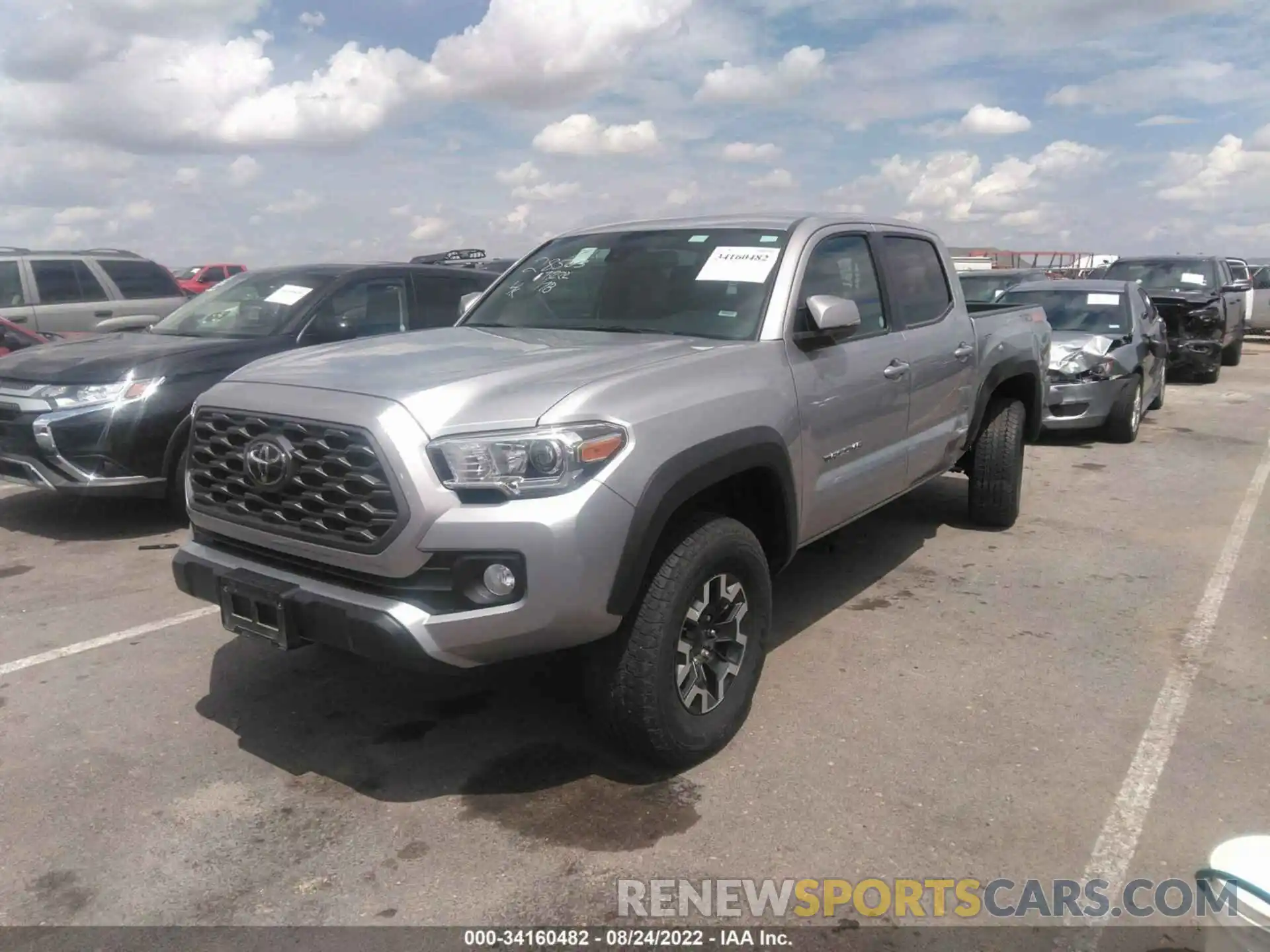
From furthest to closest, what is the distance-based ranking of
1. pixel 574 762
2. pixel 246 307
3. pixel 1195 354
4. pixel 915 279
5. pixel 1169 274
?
pixel 1169 274 < pixel 1195 354 < pixel 246 307 < pixel 915 279 < pixel 574 762

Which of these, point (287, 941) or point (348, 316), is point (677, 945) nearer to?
point (287, 941)

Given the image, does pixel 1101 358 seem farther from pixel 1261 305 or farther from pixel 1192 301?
pixel 1261 305

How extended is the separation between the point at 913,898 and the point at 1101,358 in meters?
7.91

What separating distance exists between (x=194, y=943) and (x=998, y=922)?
213cm

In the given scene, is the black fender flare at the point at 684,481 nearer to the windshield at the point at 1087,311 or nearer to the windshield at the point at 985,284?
the windshield at the point at 1087,311

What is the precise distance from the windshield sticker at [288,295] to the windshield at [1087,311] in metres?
6.97

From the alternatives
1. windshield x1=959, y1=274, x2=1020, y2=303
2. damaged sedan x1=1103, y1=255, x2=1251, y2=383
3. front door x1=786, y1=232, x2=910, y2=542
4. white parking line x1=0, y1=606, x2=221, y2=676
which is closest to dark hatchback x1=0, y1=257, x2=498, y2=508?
white parking line x1=0, y1=606, x2=221, y2=676

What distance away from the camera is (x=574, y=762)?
11.4 ft

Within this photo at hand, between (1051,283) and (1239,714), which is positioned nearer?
(1239,714)

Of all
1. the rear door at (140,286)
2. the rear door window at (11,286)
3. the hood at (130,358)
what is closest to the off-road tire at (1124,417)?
the hood at (130,358)

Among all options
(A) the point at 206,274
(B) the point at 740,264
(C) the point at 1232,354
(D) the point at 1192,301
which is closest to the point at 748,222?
(B) the point at 740,264

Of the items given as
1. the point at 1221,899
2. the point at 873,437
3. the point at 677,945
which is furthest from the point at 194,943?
the point at 873,437

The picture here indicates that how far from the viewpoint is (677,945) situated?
8.45 ft

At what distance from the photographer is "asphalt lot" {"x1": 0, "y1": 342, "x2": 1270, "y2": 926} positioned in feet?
9.37
